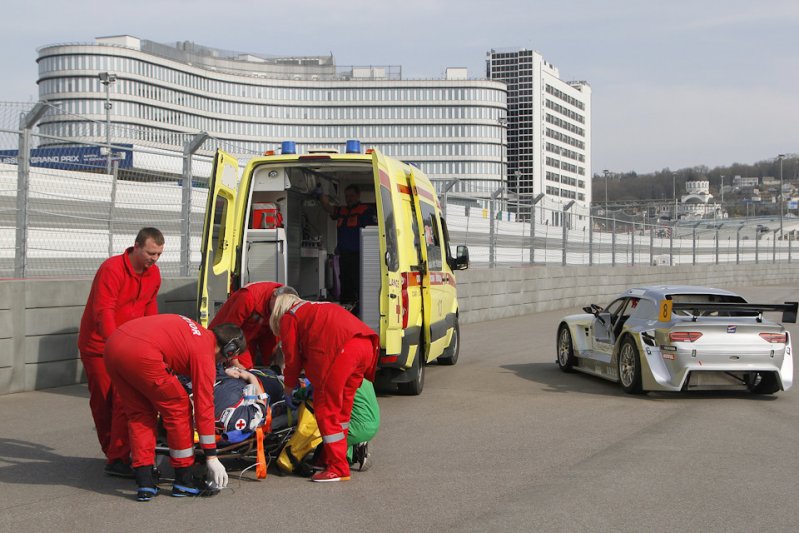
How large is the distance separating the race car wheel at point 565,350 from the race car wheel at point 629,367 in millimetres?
1610

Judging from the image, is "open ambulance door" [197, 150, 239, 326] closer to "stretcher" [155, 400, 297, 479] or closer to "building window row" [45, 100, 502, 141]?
"stretcher" [155, 400, 297, 479]

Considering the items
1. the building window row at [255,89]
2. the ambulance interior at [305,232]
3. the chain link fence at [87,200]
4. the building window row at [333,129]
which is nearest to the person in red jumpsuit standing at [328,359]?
the ambulance interior at [305,232]

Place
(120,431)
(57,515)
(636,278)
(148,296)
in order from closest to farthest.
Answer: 1. (57,515)
2. (120,431)
3. (148,296)
4. (636,278)

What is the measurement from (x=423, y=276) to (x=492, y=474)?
12.5 feet

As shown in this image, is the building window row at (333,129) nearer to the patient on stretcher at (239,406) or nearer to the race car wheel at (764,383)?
the race car wheel at (764,383)

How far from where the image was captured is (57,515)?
553cm

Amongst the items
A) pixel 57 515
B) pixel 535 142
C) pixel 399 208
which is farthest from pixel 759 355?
pixel 535 142

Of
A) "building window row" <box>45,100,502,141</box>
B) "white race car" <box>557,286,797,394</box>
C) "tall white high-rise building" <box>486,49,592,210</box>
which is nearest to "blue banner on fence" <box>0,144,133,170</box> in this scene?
"white race car" <box>557,286,797,394</box>

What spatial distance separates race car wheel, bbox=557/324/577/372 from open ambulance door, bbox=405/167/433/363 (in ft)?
9.09

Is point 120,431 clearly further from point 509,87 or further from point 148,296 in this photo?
A: point 509,87

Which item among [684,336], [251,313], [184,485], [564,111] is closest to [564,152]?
[564,111]

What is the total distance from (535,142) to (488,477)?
127464 mm

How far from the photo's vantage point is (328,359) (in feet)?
21.5

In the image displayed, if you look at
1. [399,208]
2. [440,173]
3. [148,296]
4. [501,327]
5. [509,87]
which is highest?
[509,87]
